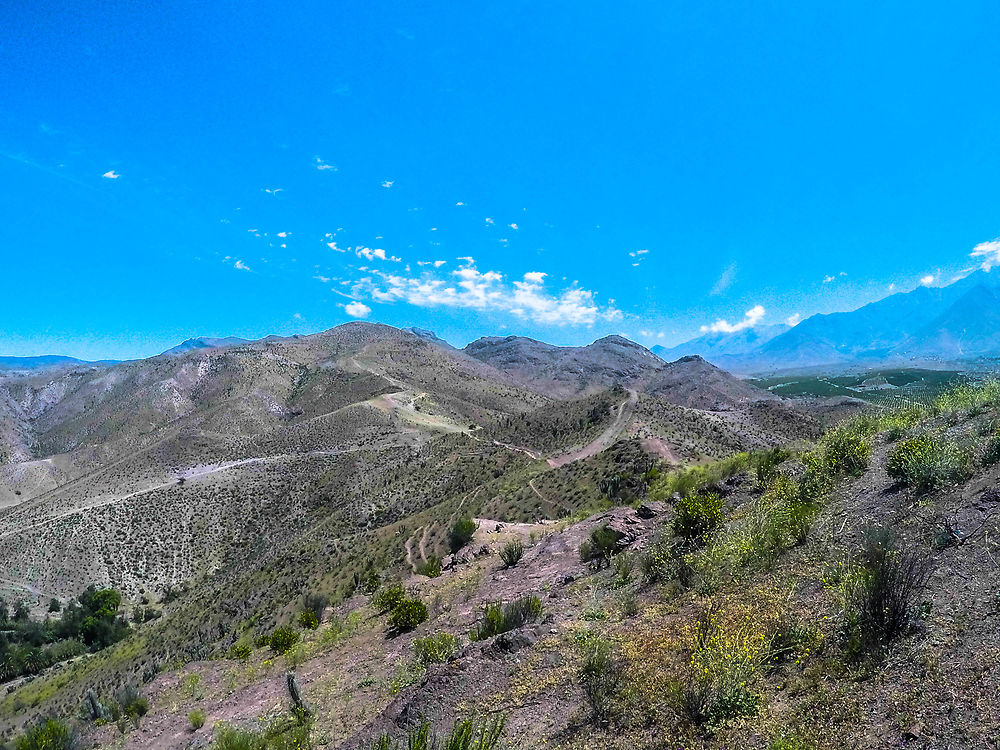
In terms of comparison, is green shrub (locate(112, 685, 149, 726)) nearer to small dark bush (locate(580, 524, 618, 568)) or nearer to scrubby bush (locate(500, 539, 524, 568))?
scrubby bush (locate(500, 539, 524, 568))

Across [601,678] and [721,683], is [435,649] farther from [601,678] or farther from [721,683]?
[721,683]

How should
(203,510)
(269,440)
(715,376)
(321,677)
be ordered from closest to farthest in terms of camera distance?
(321,677) < (203,510) < (269,440) < (715,376)

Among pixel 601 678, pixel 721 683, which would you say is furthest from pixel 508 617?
pixel 721 683

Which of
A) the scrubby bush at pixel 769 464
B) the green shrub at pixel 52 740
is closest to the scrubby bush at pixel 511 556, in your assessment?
the scrubby bush at pixel 769 464

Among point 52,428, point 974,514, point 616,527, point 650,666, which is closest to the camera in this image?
point 650,666

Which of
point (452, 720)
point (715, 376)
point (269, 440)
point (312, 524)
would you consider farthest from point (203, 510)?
point (715, 376)

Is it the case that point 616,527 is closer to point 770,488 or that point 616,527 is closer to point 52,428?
point 770,488
